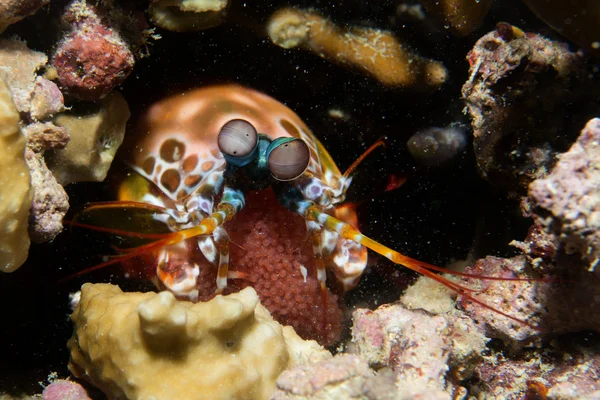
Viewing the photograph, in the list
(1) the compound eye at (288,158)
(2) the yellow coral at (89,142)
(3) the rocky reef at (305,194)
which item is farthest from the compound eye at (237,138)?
(2) the yellow coral at (89,142)

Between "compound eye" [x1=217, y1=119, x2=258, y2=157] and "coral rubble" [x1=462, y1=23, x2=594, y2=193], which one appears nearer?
"compound eye" [x1=217, y1=119, x2=258, y2=157]

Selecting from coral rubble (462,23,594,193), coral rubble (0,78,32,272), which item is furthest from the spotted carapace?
coral rubble (462,23,594,193)

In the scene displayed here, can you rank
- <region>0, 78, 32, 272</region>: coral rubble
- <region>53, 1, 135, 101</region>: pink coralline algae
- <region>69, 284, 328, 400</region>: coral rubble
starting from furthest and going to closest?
<region>53, 1, 135, 101</region>: pink coralline algae
<region>69, 284, 328, 400</region>: coral rubble
<region>0, 78, 32, 272</region>: coral rubble

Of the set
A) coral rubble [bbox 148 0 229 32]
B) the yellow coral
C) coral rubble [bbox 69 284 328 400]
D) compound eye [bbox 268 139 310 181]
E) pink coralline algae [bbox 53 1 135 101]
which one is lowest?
coral rubble [bbox 69 284 328 400]

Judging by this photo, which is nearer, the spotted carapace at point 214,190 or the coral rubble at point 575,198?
the coral rubble at point 575,198

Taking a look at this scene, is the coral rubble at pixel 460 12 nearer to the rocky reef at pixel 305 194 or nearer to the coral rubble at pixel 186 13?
the rocky reef at pixel 305 194

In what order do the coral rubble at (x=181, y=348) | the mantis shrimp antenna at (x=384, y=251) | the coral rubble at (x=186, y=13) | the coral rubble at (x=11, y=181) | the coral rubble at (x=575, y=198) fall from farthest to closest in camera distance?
the coral rubble at (x=186, y=13) → the mantis shrimp antenna at (x=384, y=251) → the coral rubble at (x=181, y=348) → the coral rubble at (x=11, y=181) → the coral rubble at (x=575, y=198)

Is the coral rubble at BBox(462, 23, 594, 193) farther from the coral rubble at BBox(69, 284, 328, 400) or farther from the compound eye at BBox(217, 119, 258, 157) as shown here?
the coral rubble at BBox(69, 284, 328, 400)
